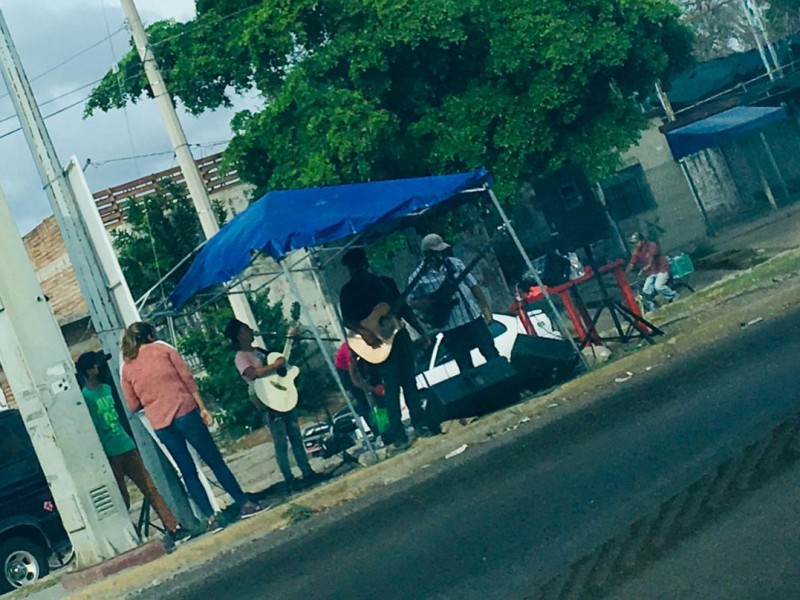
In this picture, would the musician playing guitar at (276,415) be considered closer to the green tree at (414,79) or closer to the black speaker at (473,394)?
the black speaker at (473,394)

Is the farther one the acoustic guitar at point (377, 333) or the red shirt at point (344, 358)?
the red shirt at point (344, 358)

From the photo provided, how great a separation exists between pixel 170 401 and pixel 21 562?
16.5 ft

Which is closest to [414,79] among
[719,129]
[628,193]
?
[628,193]

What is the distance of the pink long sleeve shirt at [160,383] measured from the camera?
11.4 m

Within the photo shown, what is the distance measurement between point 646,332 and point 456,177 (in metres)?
3.04

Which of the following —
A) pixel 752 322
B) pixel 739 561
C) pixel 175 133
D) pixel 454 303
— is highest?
pixel 175 133

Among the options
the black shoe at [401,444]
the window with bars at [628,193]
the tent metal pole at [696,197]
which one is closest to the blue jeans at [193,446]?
the black shoe at [401,444]

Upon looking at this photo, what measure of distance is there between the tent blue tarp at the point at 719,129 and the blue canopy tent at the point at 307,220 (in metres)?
22.8

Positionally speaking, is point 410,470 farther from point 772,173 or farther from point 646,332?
point 772,173

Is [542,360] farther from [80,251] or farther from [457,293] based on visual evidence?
[80,251]

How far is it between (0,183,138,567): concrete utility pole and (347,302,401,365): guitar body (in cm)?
299

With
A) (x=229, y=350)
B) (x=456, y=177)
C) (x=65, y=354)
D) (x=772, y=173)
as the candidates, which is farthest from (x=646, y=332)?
(x=772, y=173)

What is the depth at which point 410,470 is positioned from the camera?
1157cm

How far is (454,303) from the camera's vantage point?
44.6ft
